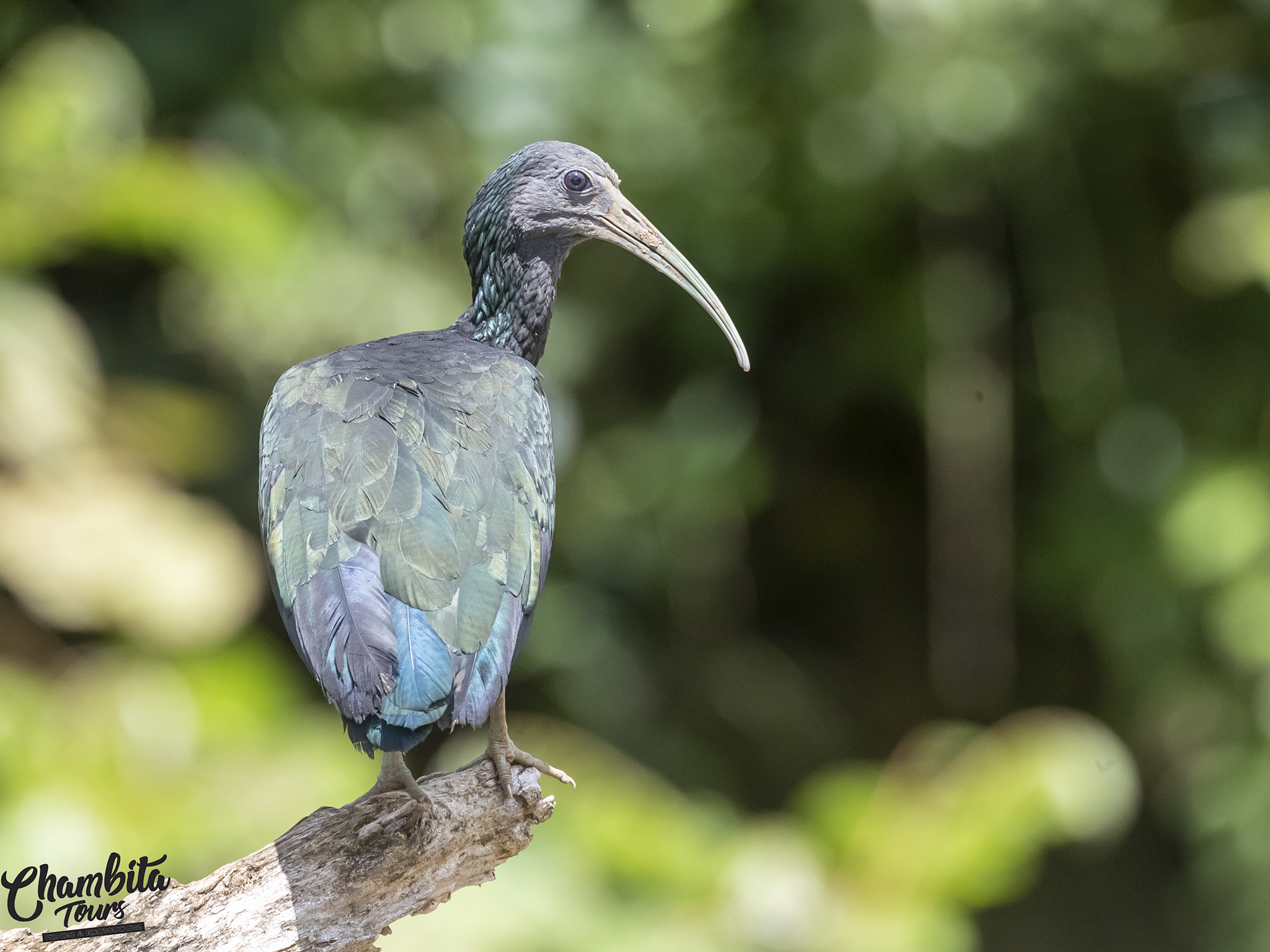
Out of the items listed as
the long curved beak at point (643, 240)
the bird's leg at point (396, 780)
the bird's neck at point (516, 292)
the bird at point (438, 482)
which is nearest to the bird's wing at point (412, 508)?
the bird at point (438, 482)

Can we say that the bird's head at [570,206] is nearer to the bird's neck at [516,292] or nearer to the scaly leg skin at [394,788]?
the bird's neck at [516,292]

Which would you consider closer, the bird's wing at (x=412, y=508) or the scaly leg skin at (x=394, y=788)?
the bird's wing at (x=412, y=508)

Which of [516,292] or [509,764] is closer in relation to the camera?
[516,292]

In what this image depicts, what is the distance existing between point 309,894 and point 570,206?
112 centimetres

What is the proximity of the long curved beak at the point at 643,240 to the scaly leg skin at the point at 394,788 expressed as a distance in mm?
825

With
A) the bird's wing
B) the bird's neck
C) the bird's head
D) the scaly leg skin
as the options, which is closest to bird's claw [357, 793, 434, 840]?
the scaly leg skin

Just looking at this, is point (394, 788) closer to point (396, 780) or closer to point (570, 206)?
point (396, 780)

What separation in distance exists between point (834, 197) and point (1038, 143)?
3.01ft

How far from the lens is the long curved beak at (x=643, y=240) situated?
194cm

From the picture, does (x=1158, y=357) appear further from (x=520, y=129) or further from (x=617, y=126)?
(x=520, y=129)

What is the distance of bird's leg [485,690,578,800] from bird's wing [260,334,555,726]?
433 mm

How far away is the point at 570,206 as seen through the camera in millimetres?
1941

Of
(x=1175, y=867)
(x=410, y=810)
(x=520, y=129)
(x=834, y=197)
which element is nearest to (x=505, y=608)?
(x=410, y=810)

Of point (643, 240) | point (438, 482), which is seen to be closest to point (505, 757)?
point (438, 482)
